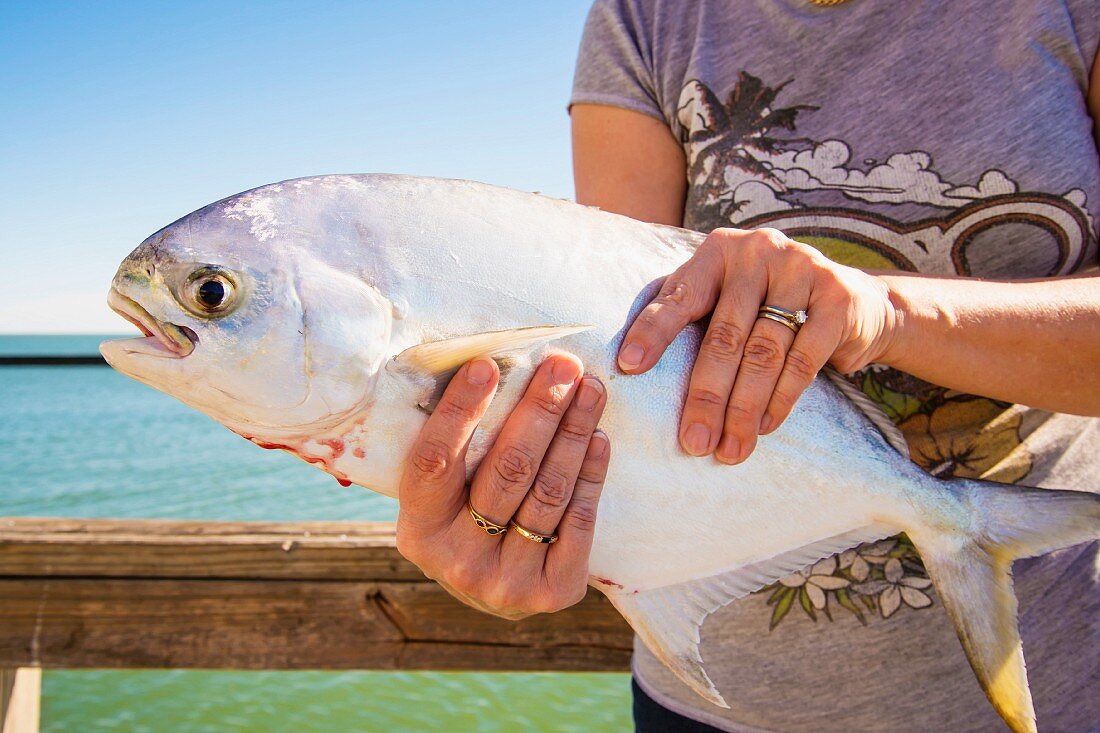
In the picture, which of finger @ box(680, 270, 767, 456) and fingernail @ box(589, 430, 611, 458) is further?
fingernail @ box(589, 430, 611, 458)

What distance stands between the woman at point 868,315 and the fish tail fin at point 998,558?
192 millimetres

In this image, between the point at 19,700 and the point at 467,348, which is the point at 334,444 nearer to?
the point at 467,348

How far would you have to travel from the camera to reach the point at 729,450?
139 centimetres

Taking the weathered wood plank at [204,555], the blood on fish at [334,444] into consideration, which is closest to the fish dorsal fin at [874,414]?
the blood on fish at [334,444]

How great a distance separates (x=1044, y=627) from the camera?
63.1 inches

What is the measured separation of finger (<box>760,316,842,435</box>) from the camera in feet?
4.06

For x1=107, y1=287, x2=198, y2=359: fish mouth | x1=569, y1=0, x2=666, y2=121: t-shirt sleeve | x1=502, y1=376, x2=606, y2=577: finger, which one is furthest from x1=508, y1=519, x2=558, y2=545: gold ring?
x1=569, y1=0, x2=666, y2=121: t-shirt sleeve

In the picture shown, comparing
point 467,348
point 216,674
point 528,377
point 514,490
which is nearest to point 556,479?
point 514,490

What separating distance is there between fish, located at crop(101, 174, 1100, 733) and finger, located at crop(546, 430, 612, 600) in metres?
0.04

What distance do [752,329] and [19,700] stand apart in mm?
2948

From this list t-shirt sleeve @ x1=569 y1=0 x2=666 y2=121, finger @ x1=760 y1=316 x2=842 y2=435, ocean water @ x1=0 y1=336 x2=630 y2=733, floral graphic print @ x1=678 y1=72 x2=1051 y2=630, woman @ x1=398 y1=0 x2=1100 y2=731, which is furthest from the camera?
ocean water @ x1=0 y1=336 x2=630 y2=733

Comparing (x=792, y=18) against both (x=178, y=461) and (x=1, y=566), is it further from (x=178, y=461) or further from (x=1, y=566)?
(x=178, y=461)

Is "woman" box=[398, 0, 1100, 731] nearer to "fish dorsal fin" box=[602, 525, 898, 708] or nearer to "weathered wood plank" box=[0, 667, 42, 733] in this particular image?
"fish dorsal fin" box=[602, 525, 898, 708]

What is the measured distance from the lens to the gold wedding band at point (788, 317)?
127cm
